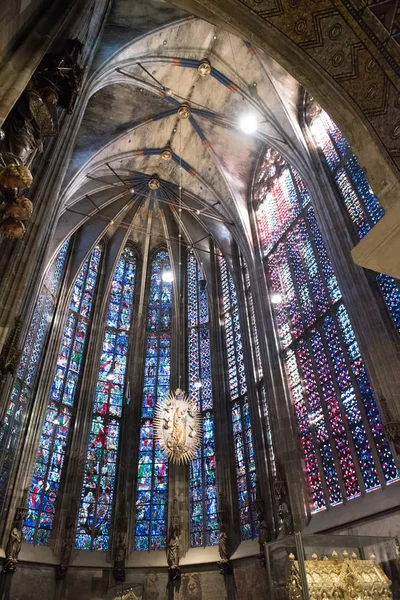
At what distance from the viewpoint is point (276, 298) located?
47.5 ft

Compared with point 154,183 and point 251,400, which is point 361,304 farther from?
point 154,183

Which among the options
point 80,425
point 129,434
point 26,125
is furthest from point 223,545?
point 26,125

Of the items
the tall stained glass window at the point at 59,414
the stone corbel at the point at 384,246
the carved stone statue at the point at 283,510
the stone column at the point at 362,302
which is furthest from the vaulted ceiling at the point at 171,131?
the stone corbel at the point at 384,246

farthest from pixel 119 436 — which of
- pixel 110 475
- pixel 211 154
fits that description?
pixel 211 154

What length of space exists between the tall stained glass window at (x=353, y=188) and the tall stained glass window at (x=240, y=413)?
6545 mm

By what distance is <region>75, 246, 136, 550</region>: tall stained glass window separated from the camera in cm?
1388

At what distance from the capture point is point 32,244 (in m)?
9.23

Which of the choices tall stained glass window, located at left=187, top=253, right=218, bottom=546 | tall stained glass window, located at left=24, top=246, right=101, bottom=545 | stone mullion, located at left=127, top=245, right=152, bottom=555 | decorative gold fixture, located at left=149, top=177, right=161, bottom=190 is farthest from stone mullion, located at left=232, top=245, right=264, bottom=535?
tall stained glass window, located at left=24, top=246, right=101, bottom=545

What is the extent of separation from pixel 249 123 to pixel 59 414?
11.9 m

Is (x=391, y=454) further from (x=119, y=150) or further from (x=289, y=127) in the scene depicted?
(x=119, y=150)

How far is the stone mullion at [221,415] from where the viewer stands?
1361 cm

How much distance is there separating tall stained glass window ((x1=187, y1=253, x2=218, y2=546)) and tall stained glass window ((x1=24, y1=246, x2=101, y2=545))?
4303 mm

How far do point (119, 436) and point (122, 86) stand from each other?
479 inches

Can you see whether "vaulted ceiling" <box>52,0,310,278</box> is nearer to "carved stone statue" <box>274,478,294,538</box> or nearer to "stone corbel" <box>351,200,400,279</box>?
"carved stone statue" <box>274,478,294,538</box>
